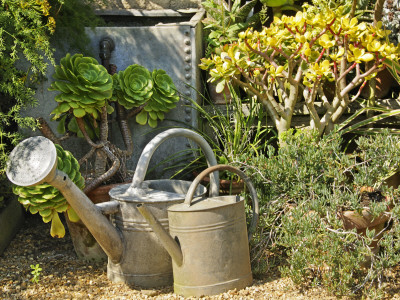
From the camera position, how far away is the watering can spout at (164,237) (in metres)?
2.43

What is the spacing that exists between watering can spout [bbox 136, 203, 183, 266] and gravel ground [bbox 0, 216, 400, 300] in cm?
21

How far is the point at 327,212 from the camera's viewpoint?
255cm

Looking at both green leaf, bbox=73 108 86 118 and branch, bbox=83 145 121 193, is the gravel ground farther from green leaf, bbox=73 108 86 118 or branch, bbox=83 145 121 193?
green leaf, bbox=73 108 86 118

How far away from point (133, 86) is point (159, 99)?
215 millimetres

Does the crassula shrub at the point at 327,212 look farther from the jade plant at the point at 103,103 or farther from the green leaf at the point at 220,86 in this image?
the jade plant at the point at 103,103

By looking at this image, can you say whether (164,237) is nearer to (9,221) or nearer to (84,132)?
(84,132)

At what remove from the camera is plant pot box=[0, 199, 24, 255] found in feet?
10.8

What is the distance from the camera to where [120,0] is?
4.47 metres

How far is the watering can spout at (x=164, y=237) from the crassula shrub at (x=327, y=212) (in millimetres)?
461

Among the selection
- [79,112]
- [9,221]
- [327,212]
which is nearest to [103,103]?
[79,112]

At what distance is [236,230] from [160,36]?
1734mm

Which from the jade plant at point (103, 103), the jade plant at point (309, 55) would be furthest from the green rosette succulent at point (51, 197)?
the jade plant at point (309, 55)

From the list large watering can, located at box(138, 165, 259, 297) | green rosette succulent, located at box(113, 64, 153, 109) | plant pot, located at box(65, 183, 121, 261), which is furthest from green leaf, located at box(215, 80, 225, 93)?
large watering can, located at box(138, 165, 259, 297)

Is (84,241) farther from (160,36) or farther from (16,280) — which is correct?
(160,36)
